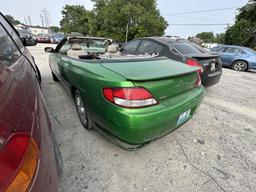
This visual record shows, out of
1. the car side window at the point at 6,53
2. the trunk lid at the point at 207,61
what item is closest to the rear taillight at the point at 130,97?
the car side window at the point at 6,53

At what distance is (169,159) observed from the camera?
208 centimetres

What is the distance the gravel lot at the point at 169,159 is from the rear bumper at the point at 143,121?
424 mm

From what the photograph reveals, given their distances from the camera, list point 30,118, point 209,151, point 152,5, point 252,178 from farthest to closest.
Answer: point 152,5, point 209,151, point 252,178, point 30,118

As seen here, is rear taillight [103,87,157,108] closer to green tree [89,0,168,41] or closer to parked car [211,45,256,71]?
parked car [211,45,256,71]

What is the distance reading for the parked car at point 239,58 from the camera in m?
8.26

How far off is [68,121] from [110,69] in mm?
1505

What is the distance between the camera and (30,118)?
38.4 inches

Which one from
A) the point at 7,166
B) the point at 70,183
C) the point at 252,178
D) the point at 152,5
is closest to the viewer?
the point at 7,166

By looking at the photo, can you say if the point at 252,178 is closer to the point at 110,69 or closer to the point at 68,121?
the point at 110,69

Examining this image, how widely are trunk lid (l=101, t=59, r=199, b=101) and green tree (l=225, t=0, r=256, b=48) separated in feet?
70.5

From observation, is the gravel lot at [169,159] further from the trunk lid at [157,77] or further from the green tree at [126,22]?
the green tree at [126,22]

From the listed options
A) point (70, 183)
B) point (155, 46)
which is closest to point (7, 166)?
point (70, 183)

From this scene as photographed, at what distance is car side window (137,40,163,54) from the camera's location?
13.6 ft

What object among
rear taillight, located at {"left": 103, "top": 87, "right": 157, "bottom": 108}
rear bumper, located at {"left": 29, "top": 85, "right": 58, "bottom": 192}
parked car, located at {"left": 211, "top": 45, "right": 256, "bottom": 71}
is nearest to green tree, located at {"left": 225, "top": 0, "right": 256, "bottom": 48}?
parked car, located at {"left": 211, "top": 45, "right": 256, "bottom": 71}
